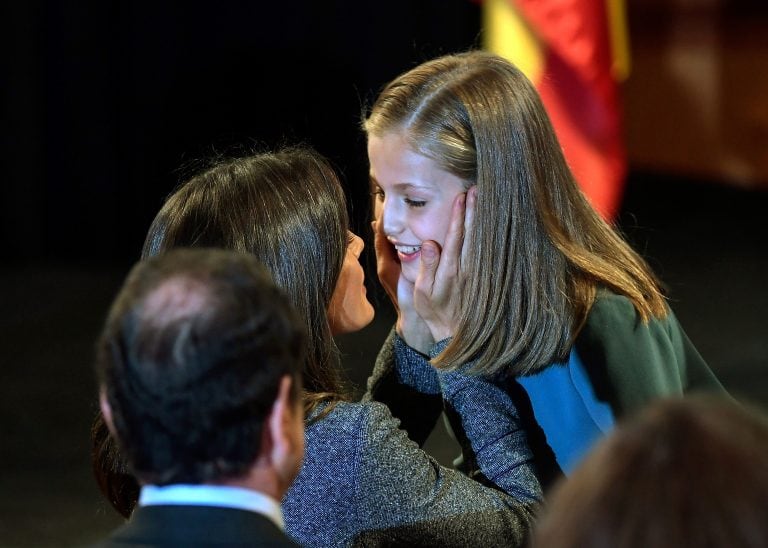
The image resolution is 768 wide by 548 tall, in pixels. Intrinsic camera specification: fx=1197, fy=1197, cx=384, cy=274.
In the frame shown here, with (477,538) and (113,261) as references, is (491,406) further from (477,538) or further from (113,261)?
(113,261)

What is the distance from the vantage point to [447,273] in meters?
1.90

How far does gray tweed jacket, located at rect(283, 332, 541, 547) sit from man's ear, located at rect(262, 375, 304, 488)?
0.36 m

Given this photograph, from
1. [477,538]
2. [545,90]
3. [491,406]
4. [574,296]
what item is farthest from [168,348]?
[545,90]

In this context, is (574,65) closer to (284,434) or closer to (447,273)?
(447,273)

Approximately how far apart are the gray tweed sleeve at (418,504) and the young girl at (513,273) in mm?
240

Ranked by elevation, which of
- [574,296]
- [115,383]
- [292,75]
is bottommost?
[292,75]

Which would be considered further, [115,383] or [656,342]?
[656,342]

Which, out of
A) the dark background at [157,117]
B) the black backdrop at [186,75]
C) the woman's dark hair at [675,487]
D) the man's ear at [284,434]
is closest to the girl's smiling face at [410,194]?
the man's ear at [284,434]

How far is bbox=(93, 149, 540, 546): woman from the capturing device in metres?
1.52

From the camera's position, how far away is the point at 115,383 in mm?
1098

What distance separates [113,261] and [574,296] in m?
4.51

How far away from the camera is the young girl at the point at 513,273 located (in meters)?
1.78

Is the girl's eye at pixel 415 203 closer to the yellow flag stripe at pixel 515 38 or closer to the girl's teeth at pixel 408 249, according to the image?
the girl's teeth at pixel 408 249

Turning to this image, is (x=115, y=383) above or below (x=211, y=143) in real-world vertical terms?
above
